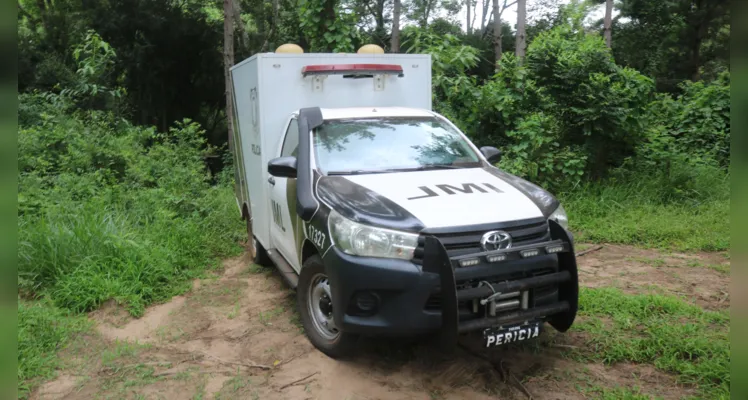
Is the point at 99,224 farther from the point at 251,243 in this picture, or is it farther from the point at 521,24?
the point at 521,24

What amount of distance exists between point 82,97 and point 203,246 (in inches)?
305

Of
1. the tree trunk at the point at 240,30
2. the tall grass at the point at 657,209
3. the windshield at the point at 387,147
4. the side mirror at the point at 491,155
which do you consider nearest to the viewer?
the windshield at the point at 387,147

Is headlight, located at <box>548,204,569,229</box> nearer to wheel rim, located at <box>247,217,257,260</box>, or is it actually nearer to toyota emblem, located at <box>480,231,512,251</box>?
toyota emblem, located at <box>480,231,512,251</box>

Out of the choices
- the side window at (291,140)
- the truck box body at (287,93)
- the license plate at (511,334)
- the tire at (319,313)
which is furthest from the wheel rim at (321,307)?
the truck box body at (287,93)

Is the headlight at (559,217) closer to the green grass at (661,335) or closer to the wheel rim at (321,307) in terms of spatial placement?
the green grass at (661,335)

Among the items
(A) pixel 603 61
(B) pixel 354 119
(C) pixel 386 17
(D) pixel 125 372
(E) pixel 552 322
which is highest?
(C) pixel 386 17

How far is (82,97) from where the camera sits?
12.6 m

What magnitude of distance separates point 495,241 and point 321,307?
1481 mm

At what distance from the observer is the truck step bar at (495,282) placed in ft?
10.8

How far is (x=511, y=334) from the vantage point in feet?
11.6

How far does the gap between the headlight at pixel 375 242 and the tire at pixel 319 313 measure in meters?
0.52

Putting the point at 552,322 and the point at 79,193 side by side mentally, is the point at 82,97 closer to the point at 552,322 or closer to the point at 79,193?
the point at 79,193

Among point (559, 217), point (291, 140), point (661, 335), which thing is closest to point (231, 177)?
point (291, 140)

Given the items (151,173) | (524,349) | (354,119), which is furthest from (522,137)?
(151,173)
